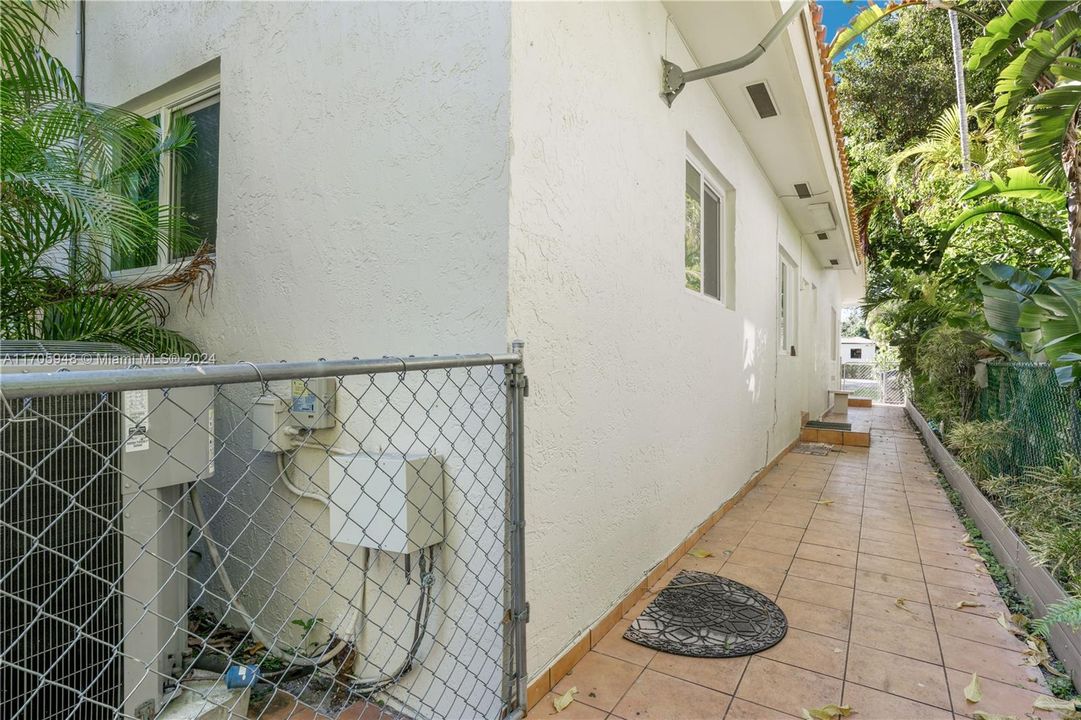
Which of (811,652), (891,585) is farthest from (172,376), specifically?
(891,585)

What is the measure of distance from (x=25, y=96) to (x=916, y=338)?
14.0 m

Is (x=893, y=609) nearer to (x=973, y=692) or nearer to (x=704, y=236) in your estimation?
(x=973, y=692)

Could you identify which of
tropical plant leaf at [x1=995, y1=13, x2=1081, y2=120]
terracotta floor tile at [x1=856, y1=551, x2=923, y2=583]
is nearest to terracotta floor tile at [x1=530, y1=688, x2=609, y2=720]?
terracotta floor tile at [x1=856, y1=551, x2=923, y2=583]

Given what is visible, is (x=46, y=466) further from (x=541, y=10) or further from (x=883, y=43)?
(x=883, y=43)

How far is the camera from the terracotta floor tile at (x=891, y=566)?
363 cm

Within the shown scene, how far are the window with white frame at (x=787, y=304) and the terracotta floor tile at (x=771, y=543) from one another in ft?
12.4

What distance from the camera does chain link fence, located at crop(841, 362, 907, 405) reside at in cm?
1809

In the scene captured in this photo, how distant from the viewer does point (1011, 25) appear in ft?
15.1

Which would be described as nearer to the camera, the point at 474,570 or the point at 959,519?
the point at 474,570

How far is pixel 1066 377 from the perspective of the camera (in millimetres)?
3422

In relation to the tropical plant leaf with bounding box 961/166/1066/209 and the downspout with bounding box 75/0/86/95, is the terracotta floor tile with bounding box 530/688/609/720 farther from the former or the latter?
the tropical plant leaf with bounding box 961/166/1066/209

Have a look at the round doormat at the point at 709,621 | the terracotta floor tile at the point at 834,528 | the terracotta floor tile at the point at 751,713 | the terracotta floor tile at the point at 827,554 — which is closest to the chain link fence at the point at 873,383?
the terracotta floor tile at the point at 834,528

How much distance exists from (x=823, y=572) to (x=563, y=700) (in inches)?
89.5

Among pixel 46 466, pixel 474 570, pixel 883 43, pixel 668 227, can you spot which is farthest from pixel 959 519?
pixel 883 43
